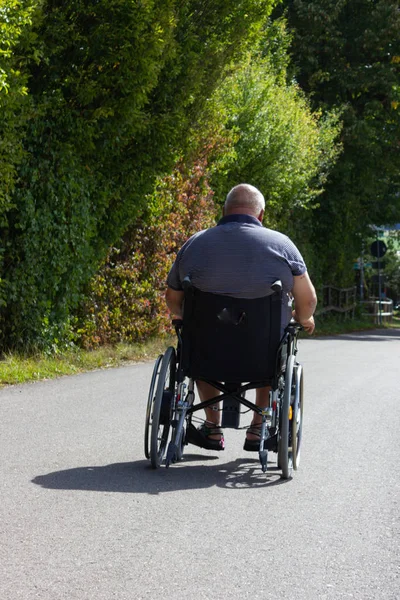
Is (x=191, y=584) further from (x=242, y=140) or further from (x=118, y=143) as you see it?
(x=242, y=140)

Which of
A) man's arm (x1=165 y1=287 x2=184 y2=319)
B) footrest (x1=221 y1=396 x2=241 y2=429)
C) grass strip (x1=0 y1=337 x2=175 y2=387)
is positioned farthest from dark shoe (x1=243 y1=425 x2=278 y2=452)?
grass strip (x1=0 y1=337 x2=175 y2=387)

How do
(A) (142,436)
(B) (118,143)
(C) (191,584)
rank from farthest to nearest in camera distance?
1. (B) (118,143)
2. (A) (142,436)
3. (C) (191,584)

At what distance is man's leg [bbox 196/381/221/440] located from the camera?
6918 mm

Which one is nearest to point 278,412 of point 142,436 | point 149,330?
point 142,436

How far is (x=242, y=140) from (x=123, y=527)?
1717 centimetres

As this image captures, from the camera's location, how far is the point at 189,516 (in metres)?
5.43

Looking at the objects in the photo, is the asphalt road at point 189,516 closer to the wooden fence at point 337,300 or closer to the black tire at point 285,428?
the black tire at point 285,428

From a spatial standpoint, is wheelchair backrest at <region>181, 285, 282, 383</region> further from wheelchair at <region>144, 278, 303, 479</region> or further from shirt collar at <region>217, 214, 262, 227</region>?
shirt collar at <region>217, 214, 262, 227</region>

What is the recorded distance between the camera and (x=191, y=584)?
4.25 meters

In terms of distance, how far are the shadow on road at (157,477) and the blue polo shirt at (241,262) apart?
971 millimetres

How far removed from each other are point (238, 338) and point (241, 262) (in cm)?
45

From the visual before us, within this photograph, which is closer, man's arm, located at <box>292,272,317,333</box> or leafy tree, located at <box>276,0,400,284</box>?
man's arm, located at <box>292,272,317,333</box>

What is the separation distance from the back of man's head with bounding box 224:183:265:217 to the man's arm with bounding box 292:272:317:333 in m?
0.53

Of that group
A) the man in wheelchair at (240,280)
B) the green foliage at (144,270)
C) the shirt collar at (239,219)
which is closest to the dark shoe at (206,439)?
the man in wheelchair at (240,280)
